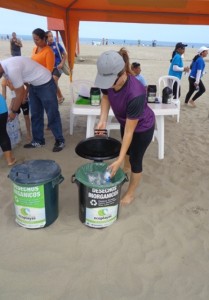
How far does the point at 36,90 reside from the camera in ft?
11.1

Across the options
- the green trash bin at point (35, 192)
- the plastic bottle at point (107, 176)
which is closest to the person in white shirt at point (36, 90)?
the green trash bin at point (35, 192)

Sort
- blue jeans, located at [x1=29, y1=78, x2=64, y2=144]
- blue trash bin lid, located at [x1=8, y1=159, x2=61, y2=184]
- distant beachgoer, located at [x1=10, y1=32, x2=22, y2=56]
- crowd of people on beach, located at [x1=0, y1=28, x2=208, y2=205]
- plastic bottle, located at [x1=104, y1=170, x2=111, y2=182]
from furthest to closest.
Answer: distant beachgoer, located at [x1=10, y1=32, x2=22, y2=56], blue jeans, located at [x1=29, y1=78, x2=64, y2=144], plastic bottle, located at [x1=104, y1=170, x2=111, y2=182], blue trash bin lid, located at [x1=8, y1=159, x2=61, y2=184], crowd of people on beach, located at [x1=0, y1=28, x2=208, y2=205]

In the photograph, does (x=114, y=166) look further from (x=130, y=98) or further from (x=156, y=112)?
(x=156, y=112)

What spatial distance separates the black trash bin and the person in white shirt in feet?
4.23

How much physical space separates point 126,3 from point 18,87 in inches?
75.9

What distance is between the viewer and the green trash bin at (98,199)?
2074 mm

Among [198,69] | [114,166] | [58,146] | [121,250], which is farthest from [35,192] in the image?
[198,69]

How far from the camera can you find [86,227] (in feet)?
7.60

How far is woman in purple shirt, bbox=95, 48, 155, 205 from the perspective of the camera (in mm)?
1722

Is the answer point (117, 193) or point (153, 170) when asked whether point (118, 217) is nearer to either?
point (117, 193)

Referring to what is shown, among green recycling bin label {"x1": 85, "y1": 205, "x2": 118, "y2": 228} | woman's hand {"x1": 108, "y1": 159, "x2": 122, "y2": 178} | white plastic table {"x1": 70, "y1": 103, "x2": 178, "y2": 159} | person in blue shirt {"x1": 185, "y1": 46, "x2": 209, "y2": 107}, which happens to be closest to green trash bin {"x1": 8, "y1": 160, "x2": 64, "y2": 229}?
green recycling bin label {"x1": 85, "y1": 205, "x2": 118, "y2": 228}

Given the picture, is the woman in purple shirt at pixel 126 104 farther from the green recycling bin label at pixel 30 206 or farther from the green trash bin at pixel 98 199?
the green recycling bin label at pixel 30 206

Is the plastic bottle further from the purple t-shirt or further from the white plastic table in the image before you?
the white plastic table

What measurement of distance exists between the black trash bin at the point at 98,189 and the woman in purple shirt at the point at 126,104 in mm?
126
